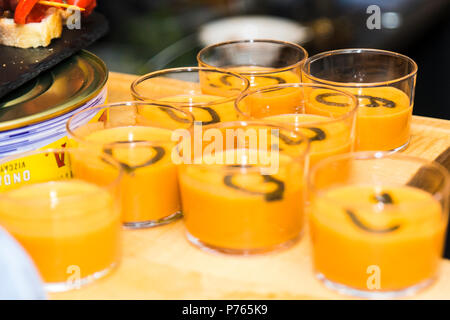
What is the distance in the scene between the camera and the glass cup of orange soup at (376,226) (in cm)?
84

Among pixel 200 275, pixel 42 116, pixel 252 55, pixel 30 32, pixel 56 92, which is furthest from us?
pixel 252 55

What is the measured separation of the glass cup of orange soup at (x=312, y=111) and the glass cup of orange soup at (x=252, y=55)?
0.50 feet

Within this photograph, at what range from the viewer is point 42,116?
1.10m

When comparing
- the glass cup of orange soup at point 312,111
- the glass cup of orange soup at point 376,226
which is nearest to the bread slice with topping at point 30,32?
the glass cup of orange soup at point 312,111

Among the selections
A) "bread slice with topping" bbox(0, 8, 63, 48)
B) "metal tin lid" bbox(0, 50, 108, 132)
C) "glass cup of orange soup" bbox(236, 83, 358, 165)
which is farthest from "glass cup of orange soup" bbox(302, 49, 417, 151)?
"bread slice with topping" bbox(0, 8, 63, 48)

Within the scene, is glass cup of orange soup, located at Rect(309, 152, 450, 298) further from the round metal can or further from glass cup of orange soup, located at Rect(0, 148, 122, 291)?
the round metal can

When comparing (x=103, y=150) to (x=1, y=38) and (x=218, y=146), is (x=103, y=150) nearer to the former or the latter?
(x=218, y=146)

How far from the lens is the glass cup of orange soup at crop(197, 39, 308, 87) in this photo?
1.41 m

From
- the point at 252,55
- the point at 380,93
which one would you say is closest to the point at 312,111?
the point at 380,93

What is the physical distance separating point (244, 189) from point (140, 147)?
0.62 feet

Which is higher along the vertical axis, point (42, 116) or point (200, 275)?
point (42, 116)

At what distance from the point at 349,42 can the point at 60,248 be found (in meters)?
1.74

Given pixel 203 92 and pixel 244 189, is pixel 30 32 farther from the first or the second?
pixel 244 189

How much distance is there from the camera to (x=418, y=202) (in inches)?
33.1
